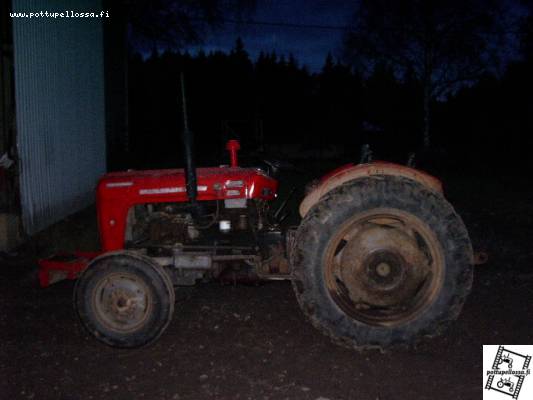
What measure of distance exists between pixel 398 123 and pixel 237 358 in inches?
1633

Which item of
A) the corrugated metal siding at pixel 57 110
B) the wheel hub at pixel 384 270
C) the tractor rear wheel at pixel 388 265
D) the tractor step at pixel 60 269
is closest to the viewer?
the tractor rear wheel at pixel 388 265

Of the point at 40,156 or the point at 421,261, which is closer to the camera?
the point at 421,261

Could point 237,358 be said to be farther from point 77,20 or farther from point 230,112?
point 230,112

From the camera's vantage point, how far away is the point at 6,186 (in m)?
8.07

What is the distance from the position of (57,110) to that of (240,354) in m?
7.31

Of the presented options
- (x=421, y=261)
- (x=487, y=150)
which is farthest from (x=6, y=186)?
(x=487, y=150)

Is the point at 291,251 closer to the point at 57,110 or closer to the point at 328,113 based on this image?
Result: the point at 57,110

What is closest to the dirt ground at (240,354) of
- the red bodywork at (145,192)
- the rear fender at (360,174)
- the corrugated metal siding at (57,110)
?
the red bodywork at (145,192)

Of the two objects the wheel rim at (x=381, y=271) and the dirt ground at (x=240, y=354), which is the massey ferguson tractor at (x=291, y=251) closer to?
the wheel rim at (x=381, y=271)

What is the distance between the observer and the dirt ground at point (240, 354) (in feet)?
11.8

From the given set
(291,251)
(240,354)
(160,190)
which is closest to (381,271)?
(291,251)

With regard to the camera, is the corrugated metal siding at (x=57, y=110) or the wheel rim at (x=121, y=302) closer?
the wheel rim at (x=121, y=302)

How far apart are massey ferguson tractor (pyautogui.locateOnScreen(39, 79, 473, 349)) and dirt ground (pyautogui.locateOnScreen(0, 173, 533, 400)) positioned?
24 cm

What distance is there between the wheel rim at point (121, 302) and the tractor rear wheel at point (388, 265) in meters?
1.23
